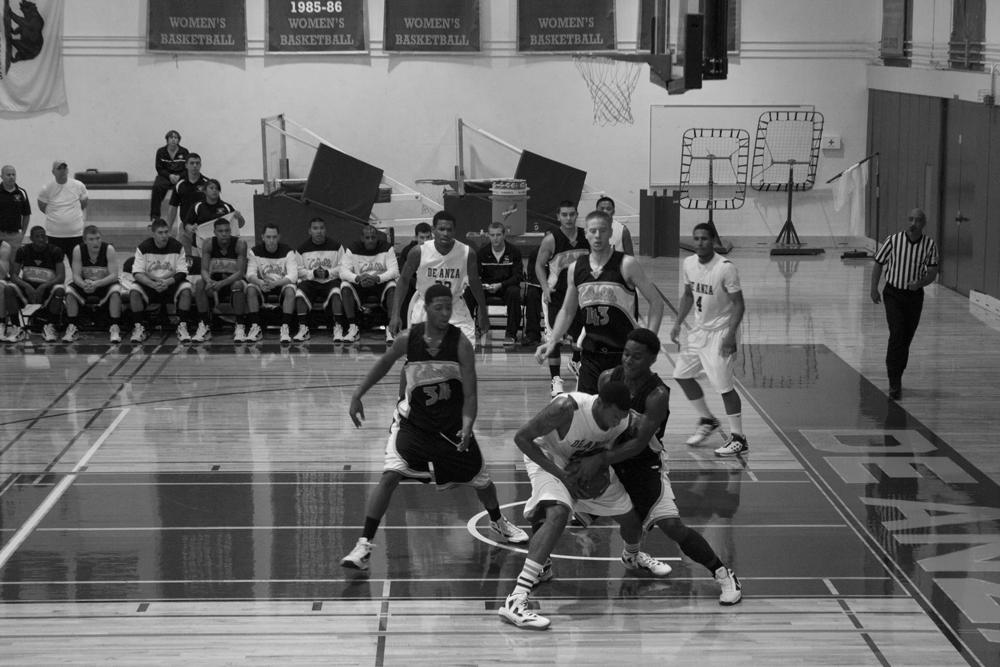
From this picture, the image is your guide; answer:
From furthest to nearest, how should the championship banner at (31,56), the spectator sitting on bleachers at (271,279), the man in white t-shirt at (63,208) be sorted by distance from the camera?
the championship banner at (31,56), the man in white t-shirt at (63,208), the spectator sitting on bleachers at (271,279)

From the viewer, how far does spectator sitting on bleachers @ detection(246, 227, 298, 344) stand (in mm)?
14820

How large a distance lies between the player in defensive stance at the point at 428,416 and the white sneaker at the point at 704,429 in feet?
10.5

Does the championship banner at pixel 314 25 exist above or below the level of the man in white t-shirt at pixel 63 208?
above

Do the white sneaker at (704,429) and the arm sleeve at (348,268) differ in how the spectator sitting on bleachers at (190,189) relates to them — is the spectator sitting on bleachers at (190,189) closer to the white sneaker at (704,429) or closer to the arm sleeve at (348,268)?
the arm sleeve at (348,268)

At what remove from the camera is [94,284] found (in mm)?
14789

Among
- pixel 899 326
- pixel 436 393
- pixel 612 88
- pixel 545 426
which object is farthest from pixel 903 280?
pixel 612 88

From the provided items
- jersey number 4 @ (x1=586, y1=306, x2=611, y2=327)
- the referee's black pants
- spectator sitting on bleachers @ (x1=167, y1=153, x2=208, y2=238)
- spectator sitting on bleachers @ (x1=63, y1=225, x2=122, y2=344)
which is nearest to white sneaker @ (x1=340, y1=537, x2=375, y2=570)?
jersey number 4 @ (x1=586, y1=306, x2=611, y2=327)

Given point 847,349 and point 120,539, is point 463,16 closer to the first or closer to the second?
point 847,349

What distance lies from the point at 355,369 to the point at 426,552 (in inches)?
211

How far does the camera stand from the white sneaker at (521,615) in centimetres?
721

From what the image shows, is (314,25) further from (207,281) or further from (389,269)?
(389,269)

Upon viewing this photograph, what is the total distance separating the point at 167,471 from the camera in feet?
33.4

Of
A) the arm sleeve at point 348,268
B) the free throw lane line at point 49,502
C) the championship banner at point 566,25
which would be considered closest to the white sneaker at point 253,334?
the arm sleeve at point 348,268

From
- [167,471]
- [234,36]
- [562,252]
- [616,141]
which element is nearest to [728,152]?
[616,141]
